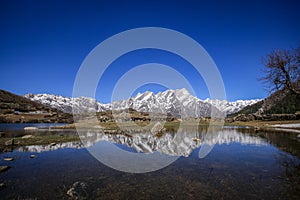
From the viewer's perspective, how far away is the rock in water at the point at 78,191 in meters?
8.52

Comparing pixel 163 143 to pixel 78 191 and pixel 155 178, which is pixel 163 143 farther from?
pixel 78 191

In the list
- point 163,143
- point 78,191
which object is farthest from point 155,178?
point 163,143

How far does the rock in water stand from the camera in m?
8.52

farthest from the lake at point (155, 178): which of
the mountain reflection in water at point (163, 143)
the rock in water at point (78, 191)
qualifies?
the mountain reflection in water at point (163, 143)

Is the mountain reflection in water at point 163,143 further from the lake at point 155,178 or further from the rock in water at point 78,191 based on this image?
the rock in water at point 78,191

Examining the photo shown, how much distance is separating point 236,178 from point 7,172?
14919 millimetres

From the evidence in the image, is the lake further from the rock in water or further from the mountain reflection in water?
the mountain reflection in water

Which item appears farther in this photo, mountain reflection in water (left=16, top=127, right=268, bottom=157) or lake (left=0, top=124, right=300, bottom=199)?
mountain reflection in water (left=16, top=127, right=268, bottom=157)

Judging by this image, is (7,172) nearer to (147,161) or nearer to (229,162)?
(147,161)

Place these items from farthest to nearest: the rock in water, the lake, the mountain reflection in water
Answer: the mountain reflection in water < the lake < the rock in water

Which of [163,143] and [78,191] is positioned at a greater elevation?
[163,143]

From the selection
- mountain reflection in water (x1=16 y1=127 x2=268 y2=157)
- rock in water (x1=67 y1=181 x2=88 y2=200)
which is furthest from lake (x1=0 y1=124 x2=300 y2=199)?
mountain reflection in water (x1=16 y1=127 x2=268 y2=157)

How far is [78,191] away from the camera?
357 inches

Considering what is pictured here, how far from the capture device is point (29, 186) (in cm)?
999
